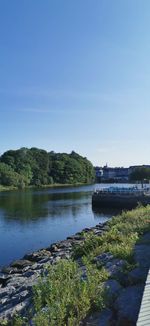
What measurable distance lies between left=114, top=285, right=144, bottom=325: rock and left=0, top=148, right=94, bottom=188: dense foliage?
4545 inches

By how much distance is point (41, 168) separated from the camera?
155 metres

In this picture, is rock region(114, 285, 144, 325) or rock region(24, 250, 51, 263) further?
rock region(24, 250, 51, 263)

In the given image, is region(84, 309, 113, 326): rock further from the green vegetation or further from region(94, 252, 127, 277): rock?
the green vegetation

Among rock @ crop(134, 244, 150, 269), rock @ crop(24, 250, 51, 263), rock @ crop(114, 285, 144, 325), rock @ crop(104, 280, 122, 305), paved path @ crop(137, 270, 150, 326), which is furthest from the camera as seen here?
rock @ crop(24, 250, 51, 263)

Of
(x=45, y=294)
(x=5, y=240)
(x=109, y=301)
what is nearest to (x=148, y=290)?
(x=109, y=301)

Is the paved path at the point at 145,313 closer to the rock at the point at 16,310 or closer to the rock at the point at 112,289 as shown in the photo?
the rock at the point at 112,289

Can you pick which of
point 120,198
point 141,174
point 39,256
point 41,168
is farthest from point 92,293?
point 141,174

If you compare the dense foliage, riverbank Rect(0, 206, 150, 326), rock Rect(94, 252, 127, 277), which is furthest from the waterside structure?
the dense foliage

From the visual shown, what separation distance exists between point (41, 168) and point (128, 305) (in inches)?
5839

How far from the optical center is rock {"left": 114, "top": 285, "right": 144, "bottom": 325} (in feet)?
23.5

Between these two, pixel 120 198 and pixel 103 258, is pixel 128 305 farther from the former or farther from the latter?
pixel 120 198

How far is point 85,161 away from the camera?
7377 inches

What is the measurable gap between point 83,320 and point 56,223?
1429 inches

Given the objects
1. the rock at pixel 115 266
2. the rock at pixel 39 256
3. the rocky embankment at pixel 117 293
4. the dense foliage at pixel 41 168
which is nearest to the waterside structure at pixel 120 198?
the rock at pixel 39 256
